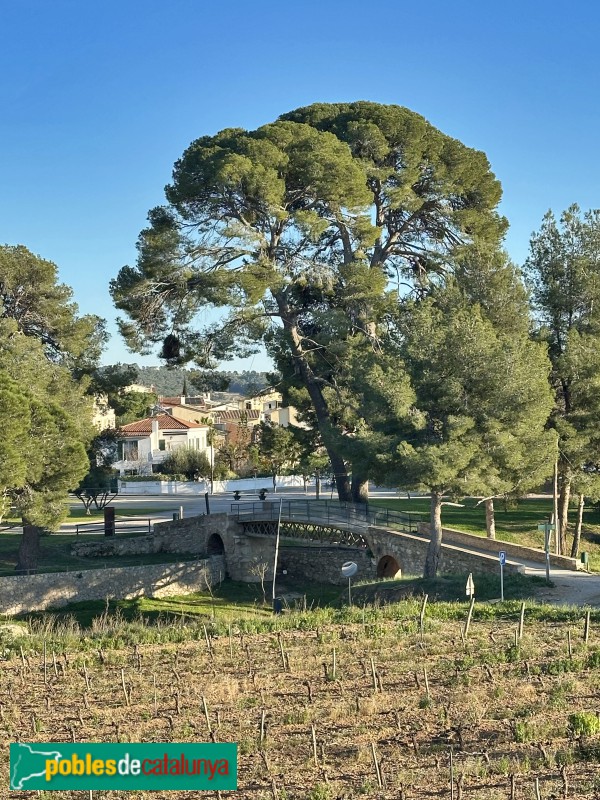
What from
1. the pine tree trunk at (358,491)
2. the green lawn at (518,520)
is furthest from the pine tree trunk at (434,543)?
the pine tree trunk at (358,491)

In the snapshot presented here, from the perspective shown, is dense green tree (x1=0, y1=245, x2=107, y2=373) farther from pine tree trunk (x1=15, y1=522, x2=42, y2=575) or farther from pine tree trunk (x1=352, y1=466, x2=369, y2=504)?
pine tree trunk (x1=352, y1=466, x2=369, y2=504)

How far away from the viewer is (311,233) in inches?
1538

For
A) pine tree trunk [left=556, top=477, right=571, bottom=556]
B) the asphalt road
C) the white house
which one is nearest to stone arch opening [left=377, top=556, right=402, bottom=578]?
the asphalt road

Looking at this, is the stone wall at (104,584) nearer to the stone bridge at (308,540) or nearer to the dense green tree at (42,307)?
the stone bridge at (308,540)

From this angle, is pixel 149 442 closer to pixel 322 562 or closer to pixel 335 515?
pixel 322 562

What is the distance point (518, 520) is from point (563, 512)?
6.73m

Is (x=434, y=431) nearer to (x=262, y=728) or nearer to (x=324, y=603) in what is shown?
(x=324, y=603)

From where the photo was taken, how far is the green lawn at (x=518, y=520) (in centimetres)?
4038

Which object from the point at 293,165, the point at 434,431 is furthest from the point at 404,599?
the point at 293,165

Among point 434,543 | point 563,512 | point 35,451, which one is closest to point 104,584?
point 35,451

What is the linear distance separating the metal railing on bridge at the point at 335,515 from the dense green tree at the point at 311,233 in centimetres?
198

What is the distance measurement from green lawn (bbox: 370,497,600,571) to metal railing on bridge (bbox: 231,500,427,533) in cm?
241

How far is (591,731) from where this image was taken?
13.7 m

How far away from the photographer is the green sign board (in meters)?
12.1
